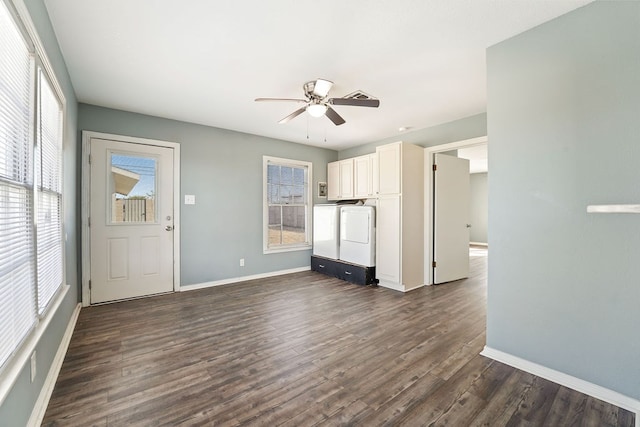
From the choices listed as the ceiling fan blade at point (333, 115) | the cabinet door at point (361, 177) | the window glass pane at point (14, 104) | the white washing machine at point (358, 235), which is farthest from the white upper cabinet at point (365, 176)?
the window glass pane at point (14, 104)

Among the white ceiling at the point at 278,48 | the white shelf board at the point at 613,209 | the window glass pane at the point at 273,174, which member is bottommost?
the white shelf board at the point at 613,209

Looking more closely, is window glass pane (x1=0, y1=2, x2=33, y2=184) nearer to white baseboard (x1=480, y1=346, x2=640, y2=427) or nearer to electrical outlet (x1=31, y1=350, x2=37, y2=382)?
electrical outlet (x1=31, y1=350, x2=37, y2=382)

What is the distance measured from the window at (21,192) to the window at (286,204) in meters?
3.13

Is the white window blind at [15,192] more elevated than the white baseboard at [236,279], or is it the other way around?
the white window blind at [15,192]

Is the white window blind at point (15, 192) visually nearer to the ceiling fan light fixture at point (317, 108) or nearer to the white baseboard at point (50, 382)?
the white baseboard at point (50, 382)

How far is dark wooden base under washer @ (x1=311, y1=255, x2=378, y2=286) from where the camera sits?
169 inches

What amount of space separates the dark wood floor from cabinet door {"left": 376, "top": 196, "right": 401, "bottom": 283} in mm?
827

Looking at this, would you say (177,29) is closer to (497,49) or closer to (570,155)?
(497,49)

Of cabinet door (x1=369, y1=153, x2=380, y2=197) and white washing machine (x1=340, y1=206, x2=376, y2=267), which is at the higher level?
cabinet door (x1=369, y1=153, x2=380, y2=197)

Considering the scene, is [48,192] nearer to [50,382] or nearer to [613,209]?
[50,382]

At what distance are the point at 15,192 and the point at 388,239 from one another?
151 inches

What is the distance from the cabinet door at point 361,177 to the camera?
15.3 feet

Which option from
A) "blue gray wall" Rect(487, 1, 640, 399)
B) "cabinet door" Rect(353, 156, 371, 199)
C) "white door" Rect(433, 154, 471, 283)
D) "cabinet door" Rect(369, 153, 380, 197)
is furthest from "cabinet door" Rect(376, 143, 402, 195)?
"blue gray wall" Rect(487, 1, 640, 399)

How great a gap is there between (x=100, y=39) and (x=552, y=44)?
3337 millimetres
